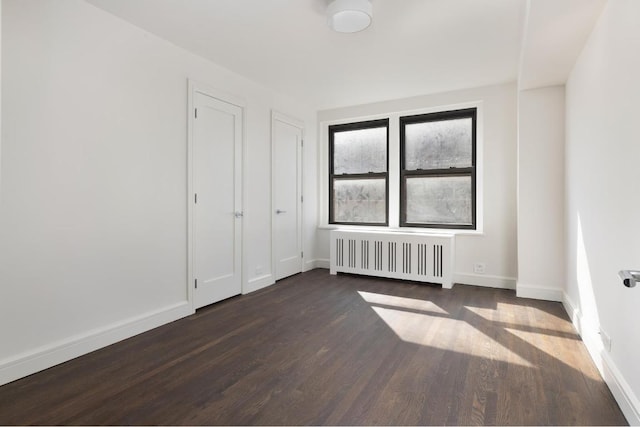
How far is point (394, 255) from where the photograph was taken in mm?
4395

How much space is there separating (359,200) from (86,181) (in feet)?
11.6

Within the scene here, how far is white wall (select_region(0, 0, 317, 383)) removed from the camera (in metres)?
2.04

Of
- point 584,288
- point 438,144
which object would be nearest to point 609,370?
point 584,288

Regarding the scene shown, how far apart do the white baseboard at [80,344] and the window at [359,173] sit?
2.89 meters

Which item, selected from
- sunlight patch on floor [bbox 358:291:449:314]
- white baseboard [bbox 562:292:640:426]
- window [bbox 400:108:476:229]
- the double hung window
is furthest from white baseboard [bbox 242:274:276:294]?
white baseboard [bbox 562:292:640:426]

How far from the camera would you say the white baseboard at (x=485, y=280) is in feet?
13.2

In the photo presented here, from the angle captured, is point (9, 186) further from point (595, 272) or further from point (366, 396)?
point (595, 272)

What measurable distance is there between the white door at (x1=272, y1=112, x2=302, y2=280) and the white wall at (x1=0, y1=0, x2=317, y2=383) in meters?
1.37

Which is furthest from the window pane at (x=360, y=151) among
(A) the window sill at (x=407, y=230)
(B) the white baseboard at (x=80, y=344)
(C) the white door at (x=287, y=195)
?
(B) the white baseboard at (x=80, y=344)

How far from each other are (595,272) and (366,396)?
1.78 meters

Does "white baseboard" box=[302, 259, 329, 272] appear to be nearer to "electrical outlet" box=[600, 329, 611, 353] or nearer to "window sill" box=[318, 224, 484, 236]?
"window sill" box=[318, 224, 484, 236]

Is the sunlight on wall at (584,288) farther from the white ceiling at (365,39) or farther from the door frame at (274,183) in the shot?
the door frame at (274,183)

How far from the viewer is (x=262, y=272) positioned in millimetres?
4113

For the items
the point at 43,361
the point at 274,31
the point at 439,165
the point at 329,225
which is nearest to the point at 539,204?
the point at 439,165
